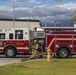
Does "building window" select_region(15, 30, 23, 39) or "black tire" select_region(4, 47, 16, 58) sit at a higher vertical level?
"building window" select_region(15, 30, 23, 39)

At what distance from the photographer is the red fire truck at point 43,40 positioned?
78.0ft

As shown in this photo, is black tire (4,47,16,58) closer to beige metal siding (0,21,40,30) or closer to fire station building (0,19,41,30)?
beige metal siding (0,21,40,30)

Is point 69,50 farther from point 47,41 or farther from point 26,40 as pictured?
point 26,40

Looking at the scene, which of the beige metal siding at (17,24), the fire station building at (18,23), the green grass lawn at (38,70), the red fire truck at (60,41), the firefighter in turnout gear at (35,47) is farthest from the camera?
the fire station building at (18,23)

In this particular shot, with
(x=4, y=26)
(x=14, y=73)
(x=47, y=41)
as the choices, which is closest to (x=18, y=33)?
(x=47, y=41)

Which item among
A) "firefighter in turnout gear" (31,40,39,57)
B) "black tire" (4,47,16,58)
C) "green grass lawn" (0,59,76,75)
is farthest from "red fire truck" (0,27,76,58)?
"green grass lawn" (0,59,76,75)

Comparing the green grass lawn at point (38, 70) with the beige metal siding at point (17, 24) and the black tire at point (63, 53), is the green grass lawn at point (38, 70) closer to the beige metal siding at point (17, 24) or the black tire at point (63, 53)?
the black tire at point (63, 53)

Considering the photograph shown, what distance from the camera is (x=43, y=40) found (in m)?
24.3

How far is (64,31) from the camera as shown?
24.0m

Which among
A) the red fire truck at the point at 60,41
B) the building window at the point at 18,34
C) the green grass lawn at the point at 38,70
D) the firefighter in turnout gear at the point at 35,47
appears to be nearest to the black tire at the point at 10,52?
the building window at the point at 18,34

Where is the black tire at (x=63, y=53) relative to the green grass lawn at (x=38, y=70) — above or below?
above

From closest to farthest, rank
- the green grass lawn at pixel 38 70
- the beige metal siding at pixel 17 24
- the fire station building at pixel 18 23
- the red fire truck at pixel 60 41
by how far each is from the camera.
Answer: the green grass lawn at pixel 38 70, the red fire truck at pixel 60 41, the beige metal siding at pixel 17 24, the fire station building at pixel 18 23

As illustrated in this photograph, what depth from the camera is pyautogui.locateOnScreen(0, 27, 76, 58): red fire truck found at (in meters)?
23.8

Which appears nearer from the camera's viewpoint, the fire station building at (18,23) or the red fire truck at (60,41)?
the red fire truck at (60,41)
